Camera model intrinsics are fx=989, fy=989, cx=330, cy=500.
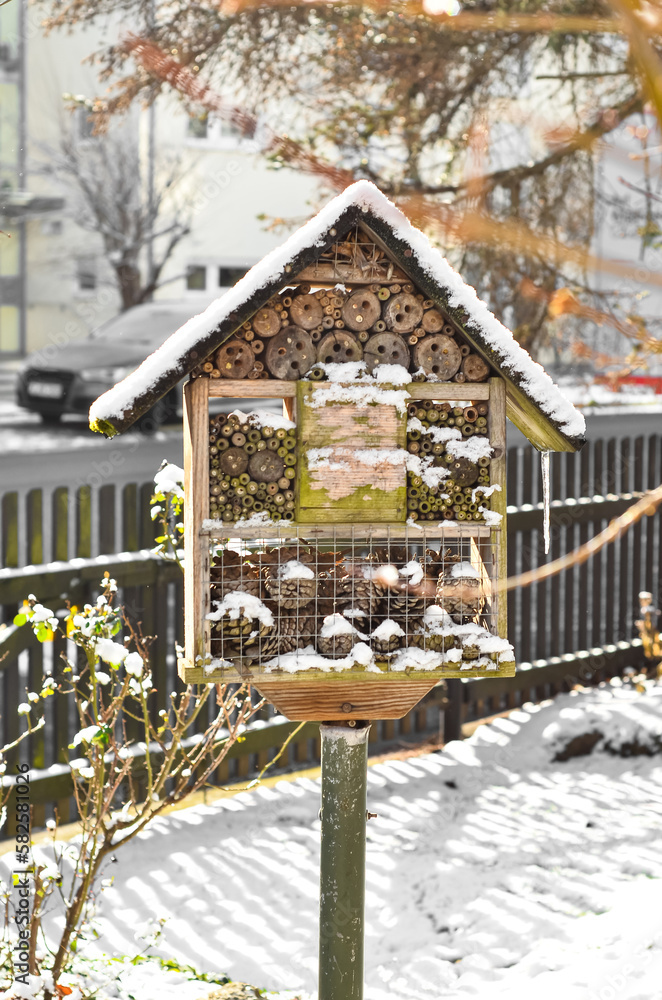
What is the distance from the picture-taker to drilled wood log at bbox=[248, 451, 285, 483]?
228 cm

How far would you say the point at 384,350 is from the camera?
2293 mm

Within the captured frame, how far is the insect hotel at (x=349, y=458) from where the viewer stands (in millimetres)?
2223

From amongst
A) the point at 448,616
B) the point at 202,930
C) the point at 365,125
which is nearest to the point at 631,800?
the point at 202,930

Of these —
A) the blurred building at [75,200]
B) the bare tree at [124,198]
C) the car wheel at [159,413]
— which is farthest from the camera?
the blurred building at [75,200]

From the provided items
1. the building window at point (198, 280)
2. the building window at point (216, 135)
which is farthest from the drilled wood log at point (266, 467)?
the building window at point (198, 280)

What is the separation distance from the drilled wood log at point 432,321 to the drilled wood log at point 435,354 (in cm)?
1

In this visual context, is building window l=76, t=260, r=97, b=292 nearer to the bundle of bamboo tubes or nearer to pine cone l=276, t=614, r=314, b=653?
the bundle of bamboo tubes

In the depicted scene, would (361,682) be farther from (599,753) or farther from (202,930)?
(599,753)

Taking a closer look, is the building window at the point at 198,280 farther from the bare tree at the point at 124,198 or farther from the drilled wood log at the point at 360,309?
the drilled wood log at the point at 360,309

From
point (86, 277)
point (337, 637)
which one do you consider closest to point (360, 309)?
point (337, 637)

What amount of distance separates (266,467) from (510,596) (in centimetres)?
493

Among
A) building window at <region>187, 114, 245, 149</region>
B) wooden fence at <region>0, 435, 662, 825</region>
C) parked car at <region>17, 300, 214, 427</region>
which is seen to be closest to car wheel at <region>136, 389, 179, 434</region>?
parked car at <region>17, 300, 214, 427</region>

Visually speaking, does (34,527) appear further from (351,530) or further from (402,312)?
(402,312)

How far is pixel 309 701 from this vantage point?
2.35 meters
